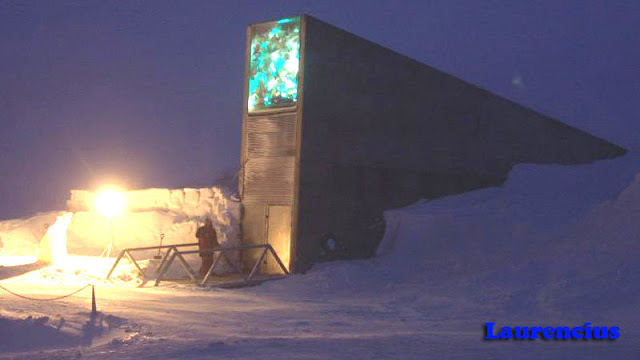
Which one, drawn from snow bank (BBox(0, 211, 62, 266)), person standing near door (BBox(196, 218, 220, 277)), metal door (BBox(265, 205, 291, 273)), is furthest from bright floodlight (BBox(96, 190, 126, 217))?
metal door (BBox(265, 205, 291, 273))

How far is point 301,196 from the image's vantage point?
63.2 feet

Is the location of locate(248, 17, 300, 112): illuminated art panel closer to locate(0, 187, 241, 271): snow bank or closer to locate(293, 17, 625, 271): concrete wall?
locate(293, 17, 625, 271): concrete wall

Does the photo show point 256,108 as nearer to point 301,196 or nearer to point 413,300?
point 301,196

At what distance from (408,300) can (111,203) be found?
1192cm

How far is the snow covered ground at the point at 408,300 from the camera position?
336 inches

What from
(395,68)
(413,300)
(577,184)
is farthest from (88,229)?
(577,184)

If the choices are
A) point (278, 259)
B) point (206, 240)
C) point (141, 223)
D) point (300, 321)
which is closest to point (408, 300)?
point (300, 321)

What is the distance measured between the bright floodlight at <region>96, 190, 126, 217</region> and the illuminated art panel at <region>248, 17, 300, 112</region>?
582 centimetres

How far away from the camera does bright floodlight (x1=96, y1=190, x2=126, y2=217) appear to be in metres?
22.6

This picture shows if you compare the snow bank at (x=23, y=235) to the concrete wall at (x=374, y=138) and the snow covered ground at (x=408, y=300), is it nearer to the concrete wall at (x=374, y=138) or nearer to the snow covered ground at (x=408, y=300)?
the snow covered ground at (x=408, y=300)

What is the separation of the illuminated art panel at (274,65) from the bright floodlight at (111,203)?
19.1 ft

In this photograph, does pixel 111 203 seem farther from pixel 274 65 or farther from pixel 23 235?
pixel 274 65

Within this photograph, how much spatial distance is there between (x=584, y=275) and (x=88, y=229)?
52.8 feet

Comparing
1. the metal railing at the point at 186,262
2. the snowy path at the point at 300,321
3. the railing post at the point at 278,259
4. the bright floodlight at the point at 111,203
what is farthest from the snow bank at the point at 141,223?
the snowy path at the point at 300,321
